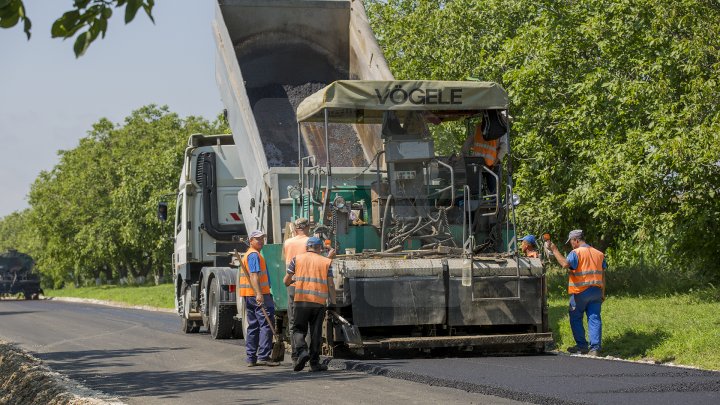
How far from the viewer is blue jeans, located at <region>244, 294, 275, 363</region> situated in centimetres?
1172

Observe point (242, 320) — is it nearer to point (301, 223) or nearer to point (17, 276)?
point (301, 223)

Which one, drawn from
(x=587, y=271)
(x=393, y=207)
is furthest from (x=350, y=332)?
(x=587, y=271)

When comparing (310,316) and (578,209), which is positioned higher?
(578,209)

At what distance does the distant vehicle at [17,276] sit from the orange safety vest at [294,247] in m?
38.6

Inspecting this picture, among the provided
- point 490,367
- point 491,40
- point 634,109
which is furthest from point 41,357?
point 491,40

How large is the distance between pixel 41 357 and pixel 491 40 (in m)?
12.2

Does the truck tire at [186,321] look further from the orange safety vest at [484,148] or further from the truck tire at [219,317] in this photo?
the orange safety vest at [484,148]

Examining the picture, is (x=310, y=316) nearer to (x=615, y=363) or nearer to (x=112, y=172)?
(x=615, y=363)

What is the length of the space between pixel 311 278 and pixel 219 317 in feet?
16.6

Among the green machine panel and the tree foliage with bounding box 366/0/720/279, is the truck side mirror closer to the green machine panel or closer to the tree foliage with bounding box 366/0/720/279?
the tree foliage with bounding box 366/0/720/279

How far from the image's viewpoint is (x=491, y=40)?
74.8 feet

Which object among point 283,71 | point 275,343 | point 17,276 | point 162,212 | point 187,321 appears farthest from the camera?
point 17,276

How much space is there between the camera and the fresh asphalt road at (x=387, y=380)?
8453mm

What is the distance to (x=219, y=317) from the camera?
51.2 feet
